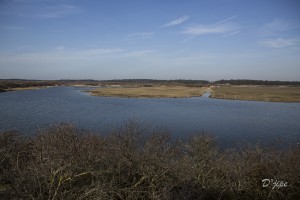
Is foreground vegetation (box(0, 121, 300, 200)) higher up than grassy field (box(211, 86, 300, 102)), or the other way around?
foreground vegetation (box(0, 121, 300, 200))

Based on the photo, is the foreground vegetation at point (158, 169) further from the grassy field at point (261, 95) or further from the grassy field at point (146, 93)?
the grassy field at point (146, 93)

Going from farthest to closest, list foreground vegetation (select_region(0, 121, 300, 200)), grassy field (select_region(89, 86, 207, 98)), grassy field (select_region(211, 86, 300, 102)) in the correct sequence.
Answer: grassy field (select_region(89, 86, 207, 98)), grassy field (select_region(211, 86, 300, 102)), foreground vegetation (select_region(0, 121, 300, 200))

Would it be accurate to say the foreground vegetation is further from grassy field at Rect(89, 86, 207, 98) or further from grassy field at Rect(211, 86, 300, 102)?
grassy field at Rect(89, 86, 207, 98)

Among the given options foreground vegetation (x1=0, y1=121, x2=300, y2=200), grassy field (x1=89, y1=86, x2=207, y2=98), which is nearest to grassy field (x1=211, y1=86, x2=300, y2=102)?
grassy field (x1=89, y1=86, x2=207, y2=98)

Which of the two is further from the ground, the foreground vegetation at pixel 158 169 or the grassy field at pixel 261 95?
the foreground vegetation at pixel 158 169

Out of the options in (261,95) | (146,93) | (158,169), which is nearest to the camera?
(158,169)

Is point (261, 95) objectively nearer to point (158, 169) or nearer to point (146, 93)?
point (146, 93)

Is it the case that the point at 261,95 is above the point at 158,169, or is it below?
below

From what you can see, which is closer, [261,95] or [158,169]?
[158,169]

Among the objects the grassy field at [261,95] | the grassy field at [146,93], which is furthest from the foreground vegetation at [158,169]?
the grassy field at [146,93]

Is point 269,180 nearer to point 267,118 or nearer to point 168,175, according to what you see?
point 168,175

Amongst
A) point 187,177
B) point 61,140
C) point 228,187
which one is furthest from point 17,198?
point 228,187

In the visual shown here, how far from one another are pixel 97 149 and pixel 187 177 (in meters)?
4.48

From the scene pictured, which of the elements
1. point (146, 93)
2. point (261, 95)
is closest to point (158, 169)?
point (146, 93)
